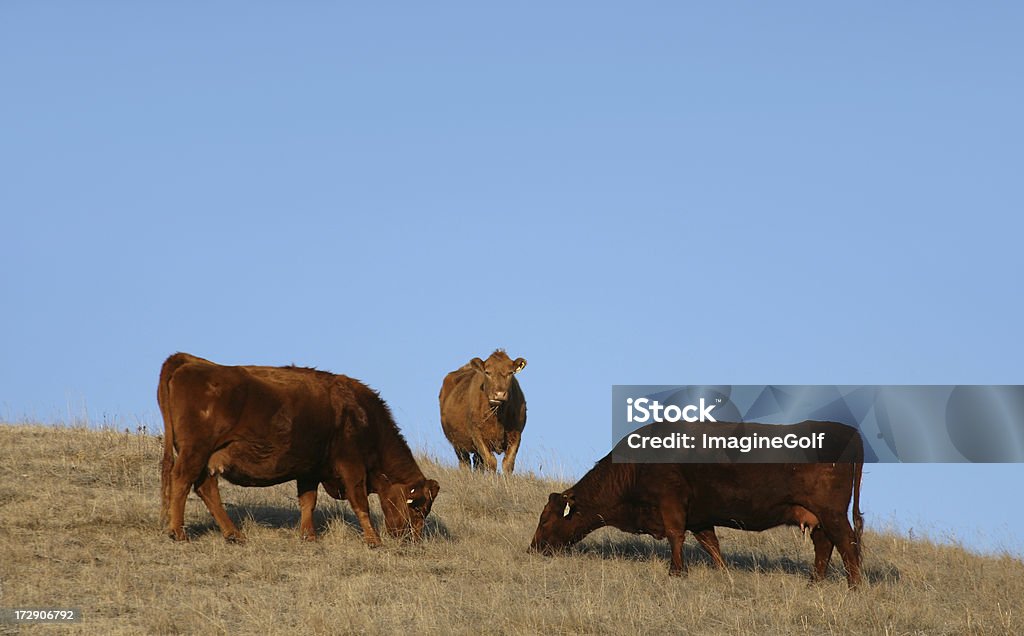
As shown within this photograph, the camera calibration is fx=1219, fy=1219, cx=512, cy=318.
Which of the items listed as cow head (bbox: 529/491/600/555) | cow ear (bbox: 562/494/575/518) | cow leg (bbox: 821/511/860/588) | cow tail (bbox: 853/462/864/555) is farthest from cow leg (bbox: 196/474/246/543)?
cow tail (bbox: 853/462/864/555)

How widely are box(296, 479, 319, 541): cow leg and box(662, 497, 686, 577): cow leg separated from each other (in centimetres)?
395

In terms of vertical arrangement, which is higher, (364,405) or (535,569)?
(364,405)

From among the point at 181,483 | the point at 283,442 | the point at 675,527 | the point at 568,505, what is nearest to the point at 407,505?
the point at 283,442

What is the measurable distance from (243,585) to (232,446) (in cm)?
222

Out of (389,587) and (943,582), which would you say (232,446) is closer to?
(389,587)

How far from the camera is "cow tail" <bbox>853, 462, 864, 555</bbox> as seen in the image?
513 inches

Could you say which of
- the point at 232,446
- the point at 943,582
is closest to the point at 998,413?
the point at 943,582

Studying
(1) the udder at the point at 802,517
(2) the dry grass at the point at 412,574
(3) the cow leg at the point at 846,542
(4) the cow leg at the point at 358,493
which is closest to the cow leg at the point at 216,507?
(2) the dry grass at the point at 412,574

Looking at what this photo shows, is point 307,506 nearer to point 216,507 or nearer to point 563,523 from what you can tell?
point 216,507

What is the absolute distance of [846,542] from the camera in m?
12.9

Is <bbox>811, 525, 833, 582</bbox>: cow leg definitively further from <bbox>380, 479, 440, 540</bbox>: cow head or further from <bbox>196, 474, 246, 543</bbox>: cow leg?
<bbox>196, 474, 246, 543</bbox>: cow leg

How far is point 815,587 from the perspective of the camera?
12.4m

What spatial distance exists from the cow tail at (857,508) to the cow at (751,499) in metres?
0.01

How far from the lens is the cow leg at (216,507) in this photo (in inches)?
524
